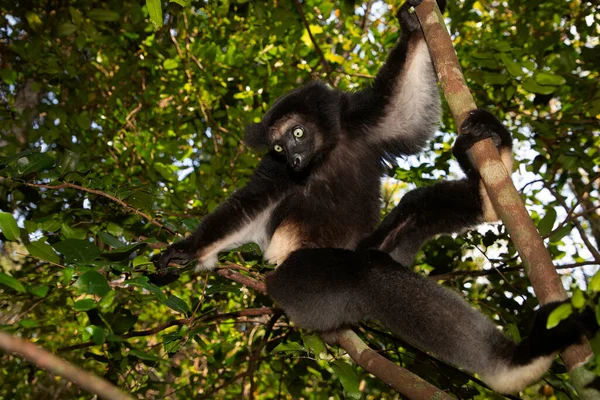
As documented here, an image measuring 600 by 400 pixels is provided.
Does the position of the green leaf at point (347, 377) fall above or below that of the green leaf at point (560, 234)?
below

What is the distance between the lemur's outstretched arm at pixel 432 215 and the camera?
3.85 meters

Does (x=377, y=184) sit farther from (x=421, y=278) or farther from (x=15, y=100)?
(x=15, y=100)

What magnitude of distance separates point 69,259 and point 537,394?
155 inches

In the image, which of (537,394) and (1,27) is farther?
(1,27)

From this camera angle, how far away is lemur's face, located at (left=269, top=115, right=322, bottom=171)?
14.8ft

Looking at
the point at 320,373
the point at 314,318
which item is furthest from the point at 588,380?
the point at 320,373

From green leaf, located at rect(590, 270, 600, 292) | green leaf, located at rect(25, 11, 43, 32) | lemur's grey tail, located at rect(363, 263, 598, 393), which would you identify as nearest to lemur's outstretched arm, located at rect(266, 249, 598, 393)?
lemur's grey tail, located at rect(363, 263, 598, 393)

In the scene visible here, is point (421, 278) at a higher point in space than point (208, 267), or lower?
lower

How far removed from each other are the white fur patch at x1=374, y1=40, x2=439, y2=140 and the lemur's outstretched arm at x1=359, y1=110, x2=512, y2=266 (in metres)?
0.65

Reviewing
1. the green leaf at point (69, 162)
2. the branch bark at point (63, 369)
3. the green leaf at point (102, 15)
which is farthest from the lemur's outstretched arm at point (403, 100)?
the branch bark at point (63, 369)

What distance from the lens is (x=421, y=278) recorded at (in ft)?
11.0

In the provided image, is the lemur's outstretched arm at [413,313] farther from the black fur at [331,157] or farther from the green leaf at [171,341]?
the green leaf at [171,341]

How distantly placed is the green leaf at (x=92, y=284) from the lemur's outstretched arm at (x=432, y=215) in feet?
8.52

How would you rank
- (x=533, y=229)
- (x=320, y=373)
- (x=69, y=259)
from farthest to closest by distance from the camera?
(x=320, y=373) < (x=533, y=229) < (x=69, y=259)
